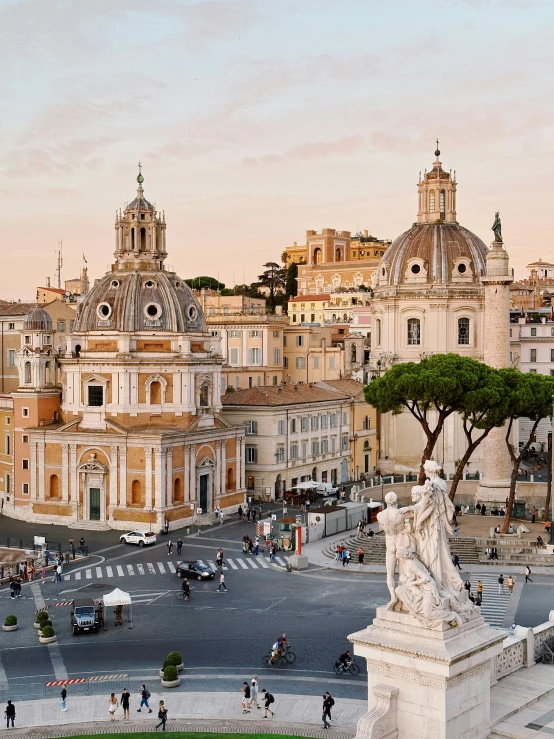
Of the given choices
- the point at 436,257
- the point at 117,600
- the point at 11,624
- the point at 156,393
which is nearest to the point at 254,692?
the point at 117,600

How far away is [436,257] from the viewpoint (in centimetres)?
8119

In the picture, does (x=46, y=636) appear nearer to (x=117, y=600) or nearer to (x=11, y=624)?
(x=11, y=624)

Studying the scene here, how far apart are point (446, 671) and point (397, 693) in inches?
45.5

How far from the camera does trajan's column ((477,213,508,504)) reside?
6128cm

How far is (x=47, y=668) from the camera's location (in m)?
31.8

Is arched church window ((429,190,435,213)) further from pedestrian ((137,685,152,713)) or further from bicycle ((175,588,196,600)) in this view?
pedestrian ((137,685,152,713))

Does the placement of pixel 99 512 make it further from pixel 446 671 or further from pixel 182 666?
pixel 446 671

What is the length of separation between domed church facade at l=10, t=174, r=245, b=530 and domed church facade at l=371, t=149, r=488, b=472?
65.7ft

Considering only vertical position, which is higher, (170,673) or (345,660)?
(345,660)

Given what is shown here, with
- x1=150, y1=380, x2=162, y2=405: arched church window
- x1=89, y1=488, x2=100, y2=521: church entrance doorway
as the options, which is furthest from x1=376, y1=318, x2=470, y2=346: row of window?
x1=89, y1=488, x2=100, y2=521: church entrance doorway

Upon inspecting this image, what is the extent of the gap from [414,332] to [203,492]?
2749cm

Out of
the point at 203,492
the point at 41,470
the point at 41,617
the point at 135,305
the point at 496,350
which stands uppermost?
the point at 135,305

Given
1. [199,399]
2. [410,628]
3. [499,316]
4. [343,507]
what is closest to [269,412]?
[199,399]

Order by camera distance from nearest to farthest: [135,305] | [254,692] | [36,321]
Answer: [254,692]
[135,305]
[36,321]
